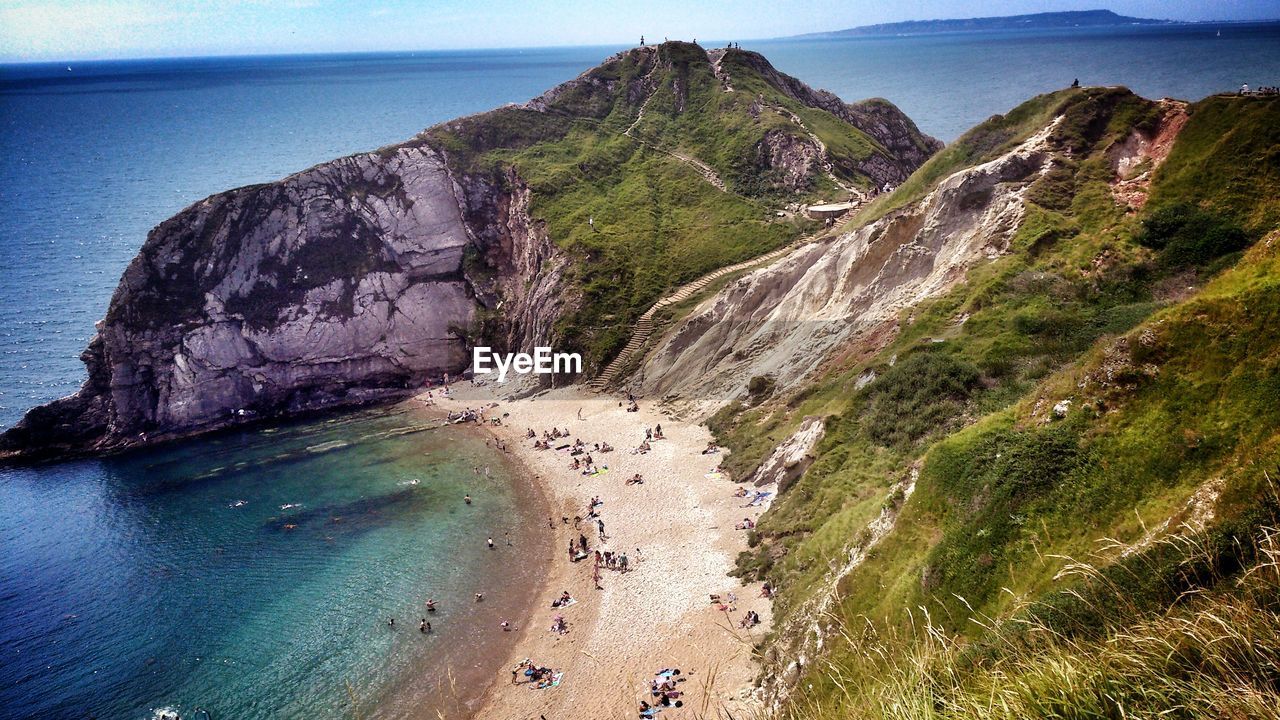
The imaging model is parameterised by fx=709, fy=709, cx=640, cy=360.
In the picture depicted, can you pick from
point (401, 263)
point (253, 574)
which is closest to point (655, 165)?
point (401, 263)

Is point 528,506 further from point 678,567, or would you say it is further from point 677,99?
point 677,99

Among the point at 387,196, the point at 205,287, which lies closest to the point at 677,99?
the point at 387,196

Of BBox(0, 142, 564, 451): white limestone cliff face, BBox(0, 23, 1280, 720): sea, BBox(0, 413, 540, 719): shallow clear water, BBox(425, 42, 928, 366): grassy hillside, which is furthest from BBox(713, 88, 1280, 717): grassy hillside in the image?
BBox(0, 142, 564, 451): white limestone cliff face

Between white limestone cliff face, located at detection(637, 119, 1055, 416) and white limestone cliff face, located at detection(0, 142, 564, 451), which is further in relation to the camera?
white limestone cliff face, located at detection(0, 142, 564, 451)

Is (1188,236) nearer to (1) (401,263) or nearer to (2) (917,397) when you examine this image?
(2) (917,397)

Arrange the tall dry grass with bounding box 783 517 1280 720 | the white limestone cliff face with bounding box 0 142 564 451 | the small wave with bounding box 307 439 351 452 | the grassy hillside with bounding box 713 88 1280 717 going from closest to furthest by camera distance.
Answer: the tall dry grass with bounding box 783 517 1280 720 → the grassy hillside with bounding box 713 88 1280 717 → the small wave with bounding box 307 439 351 452 → the white limestone cliff face with bounding box 0 142 564 451

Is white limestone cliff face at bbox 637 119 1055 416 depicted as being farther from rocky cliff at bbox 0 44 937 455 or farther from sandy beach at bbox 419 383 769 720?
rocky cliff at bbox 0 44 937 455
